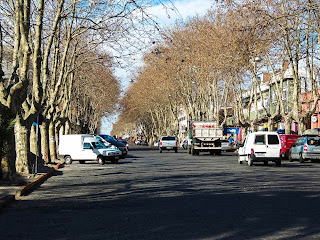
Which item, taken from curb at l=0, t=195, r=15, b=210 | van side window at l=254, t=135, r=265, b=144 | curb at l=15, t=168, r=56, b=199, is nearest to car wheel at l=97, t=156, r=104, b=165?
van side window at l=254, t=135, r=265, b=144

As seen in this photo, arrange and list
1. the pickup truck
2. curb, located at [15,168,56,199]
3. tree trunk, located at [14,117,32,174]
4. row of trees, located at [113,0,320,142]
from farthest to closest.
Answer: the pickup truck, row of trees, located at [113,0,320,142], tree trunk, located at [14,117,32,174], curb, located at [15,168,56,199]

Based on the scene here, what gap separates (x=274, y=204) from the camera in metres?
11.8

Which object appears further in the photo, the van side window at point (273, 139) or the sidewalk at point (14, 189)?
the van side window at point (273, 139)

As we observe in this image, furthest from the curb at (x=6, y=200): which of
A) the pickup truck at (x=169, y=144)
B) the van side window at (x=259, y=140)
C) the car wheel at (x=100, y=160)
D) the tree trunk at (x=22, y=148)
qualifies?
the pickup truck at (x=169, y=144)

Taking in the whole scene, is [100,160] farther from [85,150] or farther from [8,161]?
[8,161]

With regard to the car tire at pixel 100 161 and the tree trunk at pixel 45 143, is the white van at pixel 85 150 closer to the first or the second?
the car tire at pixel 100 161

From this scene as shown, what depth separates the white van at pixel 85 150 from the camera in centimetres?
3267

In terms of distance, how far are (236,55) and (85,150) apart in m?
14.2

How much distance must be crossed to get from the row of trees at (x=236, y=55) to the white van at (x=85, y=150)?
6.40 m

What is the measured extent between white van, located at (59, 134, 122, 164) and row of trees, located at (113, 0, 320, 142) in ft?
21.0

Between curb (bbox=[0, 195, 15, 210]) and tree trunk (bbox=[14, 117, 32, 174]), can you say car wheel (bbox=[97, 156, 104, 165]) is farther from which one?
curb (bbox=[0, 195, 15, 210])

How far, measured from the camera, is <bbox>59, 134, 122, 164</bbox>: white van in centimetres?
3267

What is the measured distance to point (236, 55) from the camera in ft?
135

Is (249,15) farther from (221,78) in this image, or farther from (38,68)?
(221,78)
